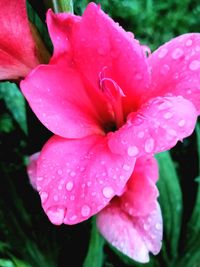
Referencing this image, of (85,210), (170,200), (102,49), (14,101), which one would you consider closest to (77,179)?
(85,210)

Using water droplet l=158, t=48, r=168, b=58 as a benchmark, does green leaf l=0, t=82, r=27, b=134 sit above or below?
below

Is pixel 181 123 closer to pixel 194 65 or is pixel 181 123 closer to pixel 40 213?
pixel 194 65

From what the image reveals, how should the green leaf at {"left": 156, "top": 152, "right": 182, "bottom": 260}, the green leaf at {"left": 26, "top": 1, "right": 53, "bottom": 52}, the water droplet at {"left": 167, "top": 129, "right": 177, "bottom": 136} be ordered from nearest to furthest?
the water droplet at {"left": 167, "top": 129, "right": 177, "bottom": 136} → the green leaf at {"left": 26, "top": 1, "right": 53, "bottom": 52} → the green leaf at {"left": 156, "top": 152, "right": 182, "bottom": 260}

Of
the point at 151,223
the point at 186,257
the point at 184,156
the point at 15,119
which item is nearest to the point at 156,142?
the point at 151,223

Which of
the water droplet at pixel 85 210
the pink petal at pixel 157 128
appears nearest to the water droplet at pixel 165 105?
the pink petal at pixel 157 128

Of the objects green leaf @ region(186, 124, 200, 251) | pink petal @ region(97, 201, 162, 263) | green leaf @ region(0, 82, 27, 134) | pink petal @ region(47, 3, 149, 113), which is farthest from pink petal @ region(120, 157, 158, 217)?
green leaf @ region(186, 124, 200, 251)

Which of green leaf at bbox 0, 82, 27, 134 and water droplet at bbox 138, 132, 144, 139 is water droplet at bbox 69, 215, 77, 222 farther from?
green leaf at bbox 0, 82, 27, 134

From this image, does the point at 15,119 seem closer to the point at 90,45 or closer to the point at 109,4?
the point at 109,4
